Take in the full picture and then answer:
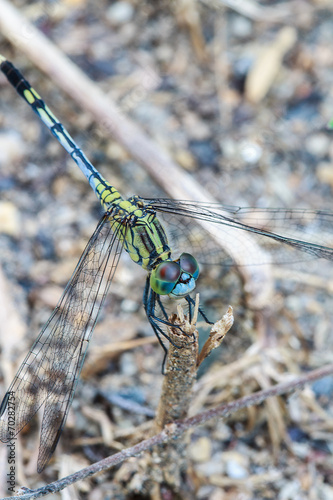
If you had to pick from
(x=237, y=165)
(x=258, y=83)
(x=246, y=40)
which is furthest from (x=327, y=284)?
(x=246, y=40)

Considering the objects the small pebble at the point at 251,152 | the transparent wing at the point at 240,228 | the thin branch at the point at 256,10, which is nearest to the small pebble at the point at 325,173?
the small pebble at the point at 251,152

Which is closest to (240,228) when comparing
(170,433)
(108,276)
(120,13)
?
(108,276)

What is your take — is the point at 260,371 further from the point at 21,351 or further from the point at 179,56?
the point at 179,56

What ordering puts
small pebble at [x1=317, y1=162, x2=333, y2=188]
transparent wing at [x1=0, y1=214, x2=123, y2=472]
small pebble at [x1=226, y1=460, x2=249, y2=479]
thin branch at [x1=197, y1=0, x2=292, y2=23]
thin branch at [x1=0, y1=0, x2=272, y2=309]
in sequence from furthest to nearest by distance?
thin branch at [x1=197, y1=0, x2=292, y2=23], small pebble at [x1=317, y1=162, x2=333, y2=188], thin branch at [x1=0, y1=0, x2=272, y2=309], small pebble at [x1=226, y1=460, x2=249, y2=479], transparent wing at [x1=0, y1=214, x2=123, y2=472]

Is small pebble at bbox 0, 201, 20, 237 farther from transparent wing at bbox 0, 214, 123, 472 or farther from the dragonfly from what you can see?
transparent wing at bbox 0, 214, 123, 472

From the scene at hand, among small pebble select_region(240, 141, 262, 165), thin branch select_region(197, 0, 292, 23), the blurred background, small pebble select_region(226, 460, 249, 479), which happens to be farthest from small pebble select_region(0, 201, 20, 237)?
thin branch select_region(197, 0, 292, 23)

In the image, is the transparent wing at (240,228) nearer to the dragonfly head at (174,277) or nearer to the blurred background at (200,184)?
the blurred background at (200,184)
